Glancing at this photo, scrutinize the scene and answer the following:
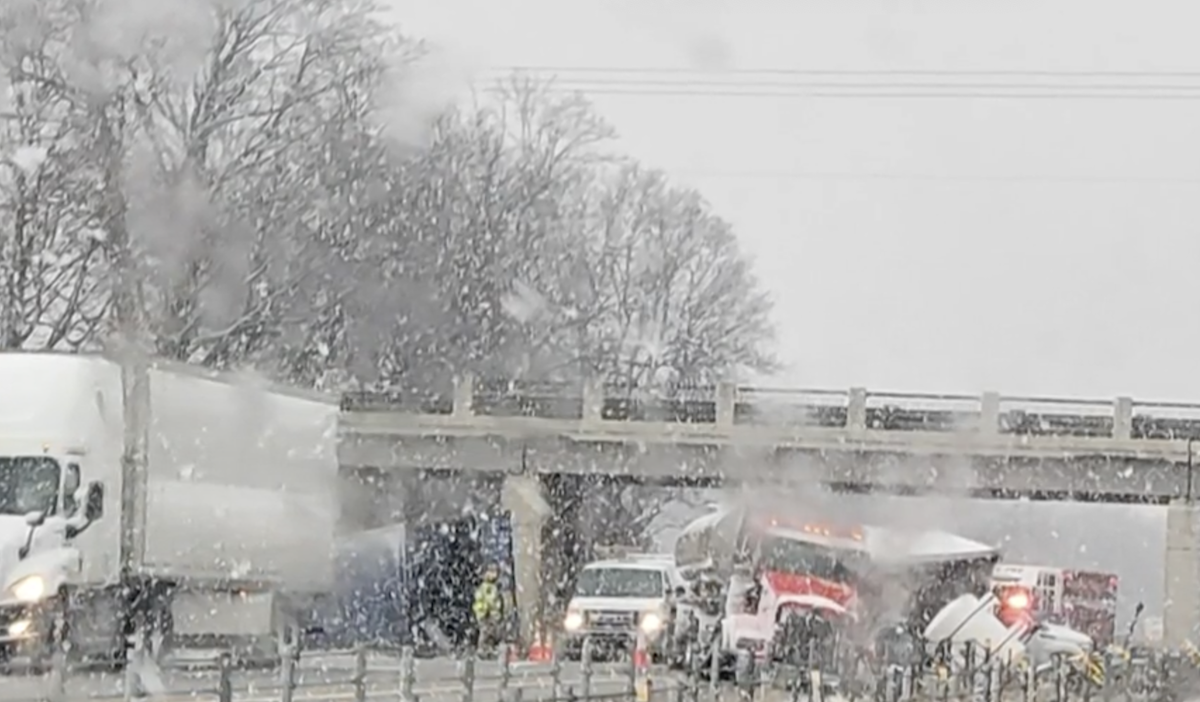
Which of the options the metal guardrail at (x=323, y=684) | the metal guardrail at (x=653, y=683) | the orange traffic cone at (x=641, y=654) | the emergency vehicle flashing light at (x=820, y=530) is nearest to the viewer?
the metal guardrail at (x=323, y=684)

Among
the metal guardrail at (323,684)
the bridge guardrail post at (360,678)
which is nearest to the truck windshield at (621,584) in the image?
the metal guardrail at (323,684)

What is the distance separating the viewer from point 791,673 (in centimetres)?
2644

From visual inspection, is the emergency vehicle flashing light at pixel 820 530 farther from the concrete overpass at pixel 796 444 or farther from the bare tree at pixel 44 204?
the bare tree at pixel 44 204

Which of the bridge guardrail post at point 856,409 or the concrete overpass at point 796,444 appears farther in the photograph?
the bridge guardrail post at point 856,409

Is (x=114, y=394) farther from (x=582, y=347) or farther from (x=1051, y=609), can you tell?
(x=582, y=347)

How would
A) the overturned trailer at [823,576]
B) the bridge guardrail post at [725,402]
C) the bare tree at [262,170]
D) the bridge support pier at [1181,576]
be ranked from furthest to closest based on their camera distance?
the bare tree at [262,170]
the bridge support pier at [1181,576]
the bridge guardrail post at [725,402]
the overturned trailer at [823,576]

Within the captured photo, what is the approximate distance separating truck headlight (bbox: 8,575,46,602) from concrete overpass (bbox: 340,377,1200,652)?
1379 centimetres

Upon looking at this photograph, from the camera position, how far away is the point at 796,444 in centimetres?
3853

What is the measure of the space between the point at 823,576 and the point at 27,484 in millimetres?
11712

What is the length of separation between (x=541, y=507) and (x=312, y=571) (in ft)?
52.8

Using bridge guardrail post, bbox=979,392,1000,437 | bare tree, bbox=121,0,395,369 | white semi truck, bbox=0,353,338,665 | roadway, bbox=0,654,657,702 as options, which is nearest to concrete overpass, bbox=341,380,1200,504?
bridge guardrail post, bbox=979,392,1000,437

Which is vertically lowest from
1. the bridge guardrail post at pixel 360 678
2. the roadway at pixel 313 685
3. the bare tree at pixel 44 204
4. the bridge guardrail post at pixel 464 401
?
the roadway at pixel 313 685

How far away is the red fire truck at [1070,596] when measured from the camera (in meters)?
40.2

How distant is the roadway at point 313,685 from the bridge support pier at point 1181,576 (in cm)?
2244
